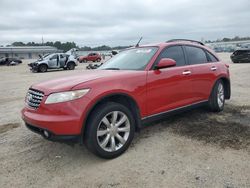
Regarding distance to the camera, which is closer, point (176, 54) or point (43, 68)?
point (176, 54)

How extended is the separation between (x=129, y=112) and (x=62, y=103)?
3.46ft

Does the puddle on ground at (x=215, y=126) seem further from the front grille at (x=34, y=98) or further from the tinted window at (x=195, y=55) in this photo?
the front grille at (x=34, y=98)

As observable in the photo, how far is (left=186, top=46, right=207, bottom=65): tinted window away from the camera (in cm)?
559

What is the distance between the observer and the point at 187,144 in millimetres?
4410

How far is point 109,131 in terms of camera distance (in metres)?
3.98

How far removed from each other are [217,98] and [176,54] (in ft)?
5.25

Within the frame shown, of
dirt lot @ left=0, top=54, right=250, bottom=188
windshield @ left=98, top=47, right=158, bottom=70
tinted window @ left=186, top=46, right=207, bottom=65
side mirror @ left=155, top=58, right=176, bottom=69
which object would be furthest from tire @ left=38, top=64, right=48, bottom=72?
side mirror @ left=155, top=58, right=176, bottom=69

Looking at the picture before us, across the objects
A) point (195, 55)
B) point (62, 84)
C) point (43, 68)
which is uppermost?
point (195, 55)

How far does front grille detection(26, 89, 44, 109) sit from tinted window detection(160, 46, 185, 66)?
7.51ft

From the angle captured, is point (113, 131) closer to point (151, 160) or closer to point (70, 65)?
point (151, 160)

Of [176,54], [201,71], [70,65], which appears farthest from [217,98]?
[70,65]

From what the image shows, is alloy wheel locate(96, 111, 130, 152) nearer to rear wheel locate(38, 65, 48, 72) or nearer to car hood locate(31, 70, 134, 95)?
car hood locate(31, 70, 134, 95)

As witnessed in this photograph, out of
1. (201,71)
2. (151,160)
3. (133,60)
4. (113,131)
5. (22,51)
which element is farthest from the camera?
(22,51)

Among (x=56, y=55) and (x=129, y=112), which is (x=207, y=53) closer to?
(x=129, y=112)
